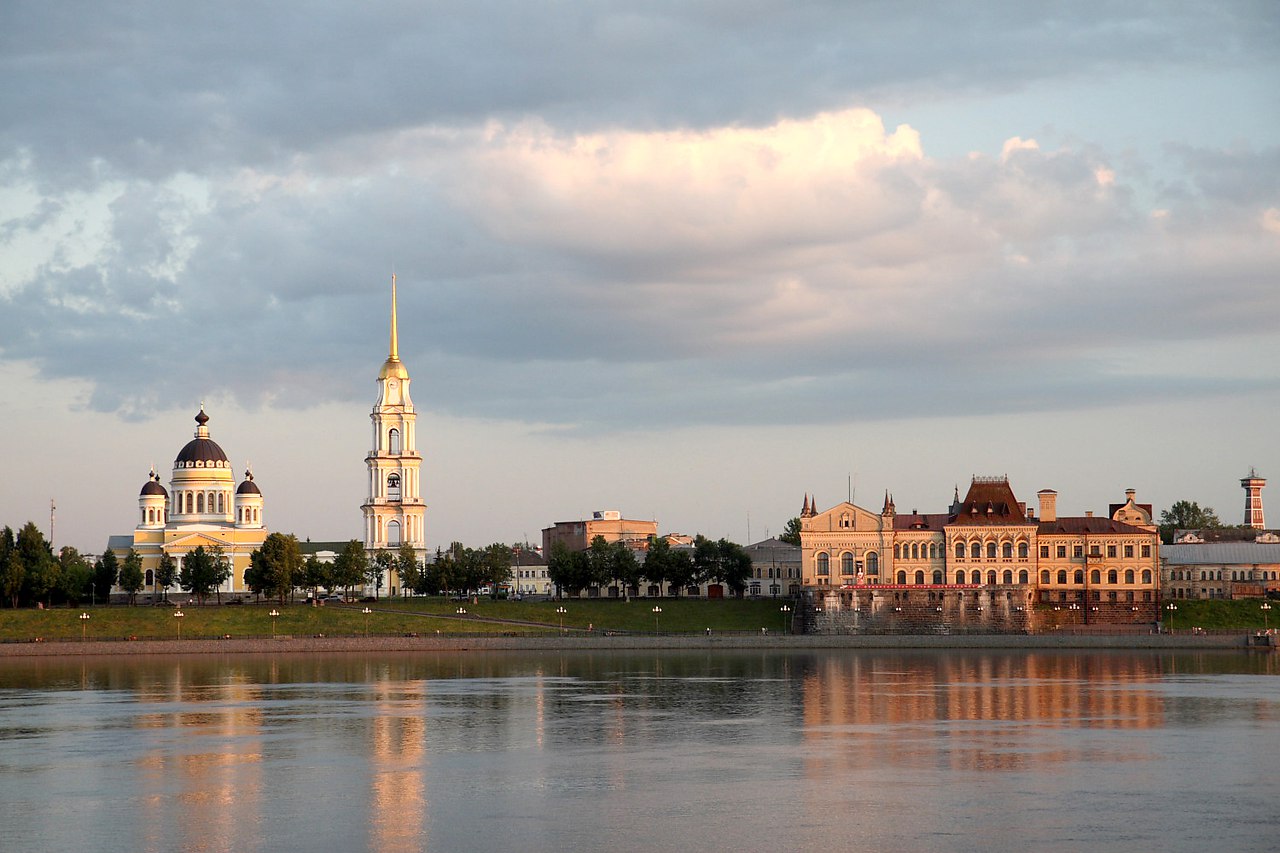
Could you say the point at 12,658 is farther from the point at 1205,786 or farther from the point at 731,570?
the point at 1205,786

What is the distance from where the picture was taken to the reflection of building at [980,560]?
134125mm

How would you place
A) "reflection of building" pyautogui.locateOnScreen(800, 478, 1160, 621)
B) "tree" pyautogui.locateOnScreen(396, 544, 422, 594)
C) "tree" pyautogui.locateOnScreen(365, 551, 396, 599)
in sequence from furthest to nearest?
"tree" pyautogui.locateOnScreen(365, 551, 396, 599), "tree" pyautogui.locateOnScreen(396, 544, 422, 594), "reflection of building" pyautogui.locateOnScreen(800, 478, 1160, 621)

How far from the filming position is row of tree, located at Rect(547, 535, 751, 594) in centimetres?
14838

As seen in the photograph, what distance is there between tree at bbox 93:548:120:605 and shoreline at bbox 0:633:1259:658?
28.1 metres

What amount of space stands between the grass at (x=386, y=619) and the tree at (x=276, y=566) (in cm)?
195

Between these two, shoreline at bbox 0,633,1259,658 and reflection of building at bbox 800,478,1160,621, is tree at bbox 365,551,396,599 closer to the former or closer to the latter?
shoreline at bbox 0,633,1259,658

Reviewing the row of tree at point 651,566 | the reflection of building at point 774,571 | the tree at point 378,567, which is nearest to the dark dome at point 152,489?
the tree at point 378,567

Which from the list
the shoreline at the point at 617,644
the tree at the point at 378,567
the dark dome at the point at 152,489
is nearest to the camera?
the shoreline at the point at 617,644

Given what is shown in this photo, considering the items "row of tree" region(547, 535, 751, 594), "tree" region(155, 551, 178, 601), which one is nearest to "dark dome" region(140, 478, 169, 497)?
"tree" region(155, 551, 178, 601)

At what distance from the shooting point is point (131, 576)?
146375mm

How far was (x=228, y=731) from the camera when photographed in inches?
2625

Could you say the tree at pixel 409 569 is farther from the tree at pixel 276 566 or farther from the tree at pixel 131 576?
the tree at pixel 131 576

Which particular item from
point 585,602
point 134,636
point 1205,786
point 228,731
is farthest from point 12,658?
point 1205,786

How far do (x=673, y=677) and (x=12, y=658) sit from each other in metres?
52.2
